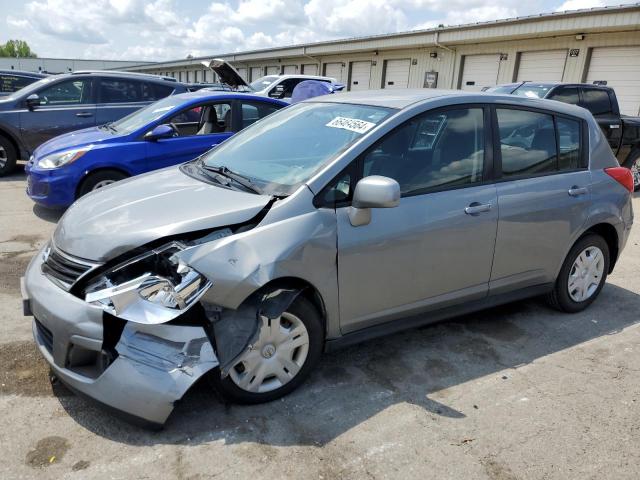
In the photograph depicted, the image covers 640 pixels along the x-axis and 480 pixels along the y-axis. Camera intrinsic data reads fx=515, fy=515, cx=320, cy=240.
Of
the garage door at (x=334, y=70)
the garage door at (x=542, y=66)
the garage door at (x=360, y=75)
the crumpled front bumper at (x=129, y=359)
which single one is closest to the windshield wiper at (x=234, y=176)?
the crumpled front bumper at (x=129, y=359)

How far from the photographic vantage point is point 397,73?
21141 mm

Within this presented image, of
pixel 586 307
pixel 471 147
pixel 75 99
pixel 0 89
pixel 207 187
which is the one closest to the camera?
pixel 207 187

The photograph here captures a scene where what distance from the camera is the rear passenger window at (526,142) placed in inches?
141

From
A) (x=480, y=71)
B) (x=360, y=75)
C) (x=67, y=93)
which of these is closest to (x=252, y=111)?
(x=67, y=93)

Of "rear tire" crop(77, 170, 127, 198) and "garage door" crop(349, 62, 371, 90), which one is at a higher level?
"garage door" crop(349, 62, 371, 90)

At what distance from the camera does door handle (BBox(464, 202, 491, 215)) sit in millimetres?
3328

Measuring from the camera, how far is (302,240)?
2.73 meters

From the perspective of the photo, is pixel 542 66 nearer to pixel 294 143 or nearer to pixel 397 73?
pixel 397 73

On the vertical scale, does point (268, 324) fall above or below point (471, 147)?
below

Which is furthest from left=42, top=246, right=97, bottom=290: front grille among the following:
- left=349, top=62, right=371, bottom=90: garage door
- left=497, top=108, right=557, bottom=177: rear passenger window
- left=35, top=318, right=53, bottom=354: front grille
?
left=349, top=62, right=371, bottom=90: garage door

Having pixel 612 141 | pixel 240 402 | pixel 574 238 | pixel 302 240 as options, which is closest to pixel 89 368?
pixel 240 402

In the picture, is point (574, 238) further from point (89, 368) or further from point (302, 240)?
point (89, 368)

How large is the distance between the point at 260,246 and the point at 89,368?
104cm

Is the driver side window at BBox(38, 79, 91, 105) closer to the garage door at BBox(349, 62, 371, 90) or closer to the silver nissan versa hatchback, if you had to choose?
the silver nissan versa hatchback
